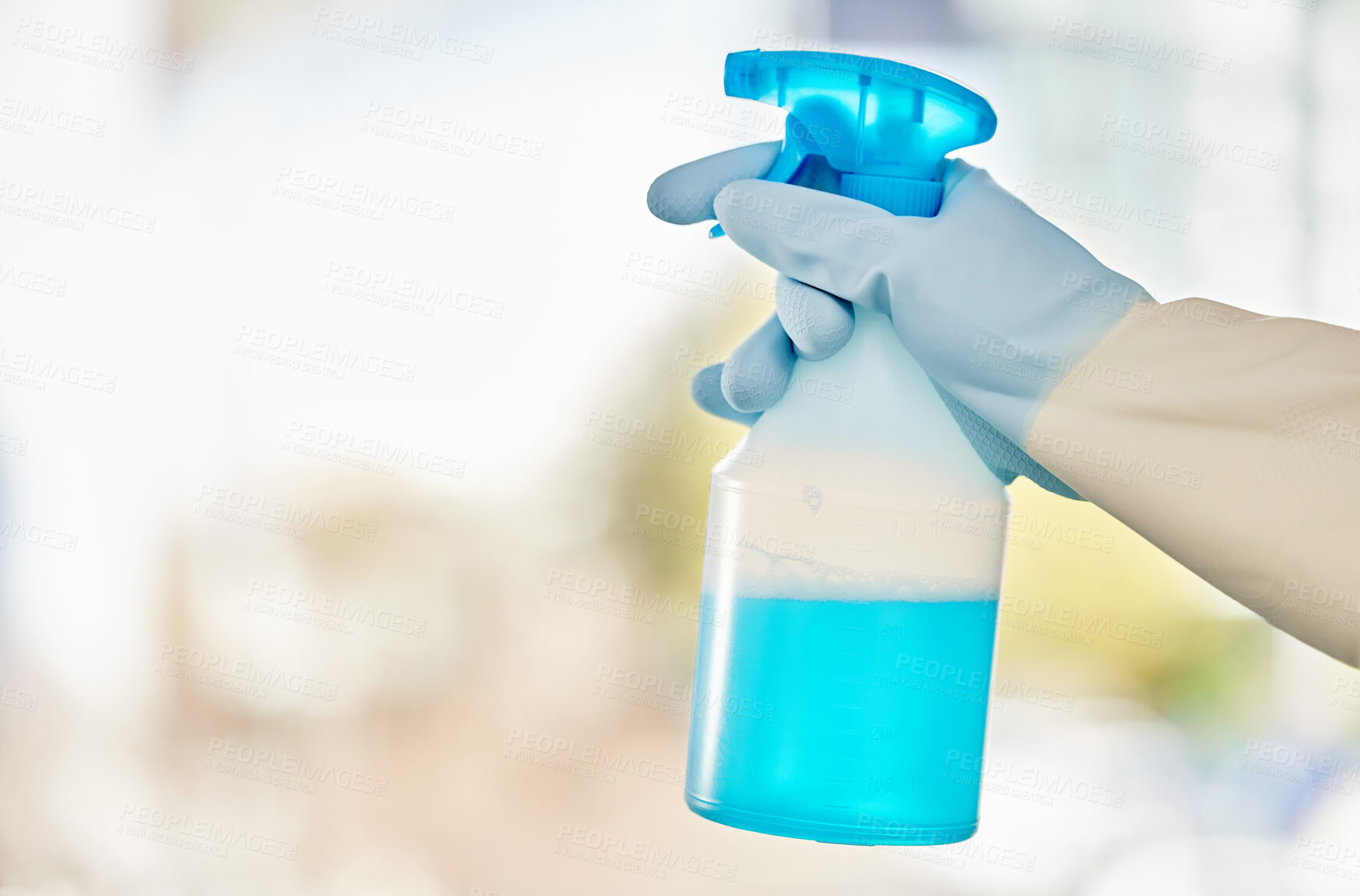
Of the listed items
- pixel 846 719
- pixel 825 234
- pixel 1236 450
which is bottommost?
pixel 846 719

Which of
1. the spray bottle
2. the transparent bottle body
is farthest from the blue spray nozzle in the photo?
the transparent bottle body

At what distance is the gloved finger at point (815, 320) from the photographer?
2.52 ft

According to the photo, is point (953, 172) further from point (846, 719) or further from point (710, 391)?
point (846, 719)

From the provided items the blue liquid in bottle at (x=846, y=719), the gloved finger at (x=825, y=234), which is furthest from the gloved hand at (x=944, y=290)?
the blue liquid in bottle at (x=846, y=719)

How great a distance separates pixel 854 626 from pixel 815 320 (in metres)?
0.23

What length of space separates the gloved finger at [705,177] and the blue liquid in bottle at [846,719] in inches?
13.4

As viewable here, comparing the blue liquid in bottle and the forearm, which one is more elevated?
the forearm

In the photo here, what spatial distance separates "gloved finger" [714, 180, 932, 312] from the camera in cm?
78

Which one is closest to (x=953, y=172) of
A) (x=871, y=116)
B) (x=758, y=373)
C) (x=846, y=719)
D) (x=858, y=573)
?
(x=871, y=116)

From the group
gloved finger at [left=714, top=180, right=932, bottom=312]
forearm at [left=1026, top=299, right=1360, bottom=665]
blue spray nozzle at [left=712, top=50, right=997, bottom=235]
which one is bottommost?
forearm at [left=1026, top=299, right=1360, bottom=665]

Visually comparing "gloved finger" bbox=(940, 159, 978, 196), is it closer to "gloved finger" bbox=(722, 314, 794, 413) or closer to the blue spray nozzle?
the blue spray nozzle

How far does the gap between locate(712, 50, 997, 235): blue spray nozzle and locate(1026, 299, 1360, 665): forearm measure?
0.64ft

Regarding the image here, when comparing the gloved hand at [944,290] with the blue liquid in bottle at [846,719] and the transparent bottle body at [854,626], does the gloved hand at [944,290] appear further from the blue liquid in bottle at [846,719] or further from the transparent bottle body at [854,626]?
the blue liquid in bottle at [846,719]

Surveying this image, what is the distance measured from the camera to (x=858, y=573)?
29.6 inches
